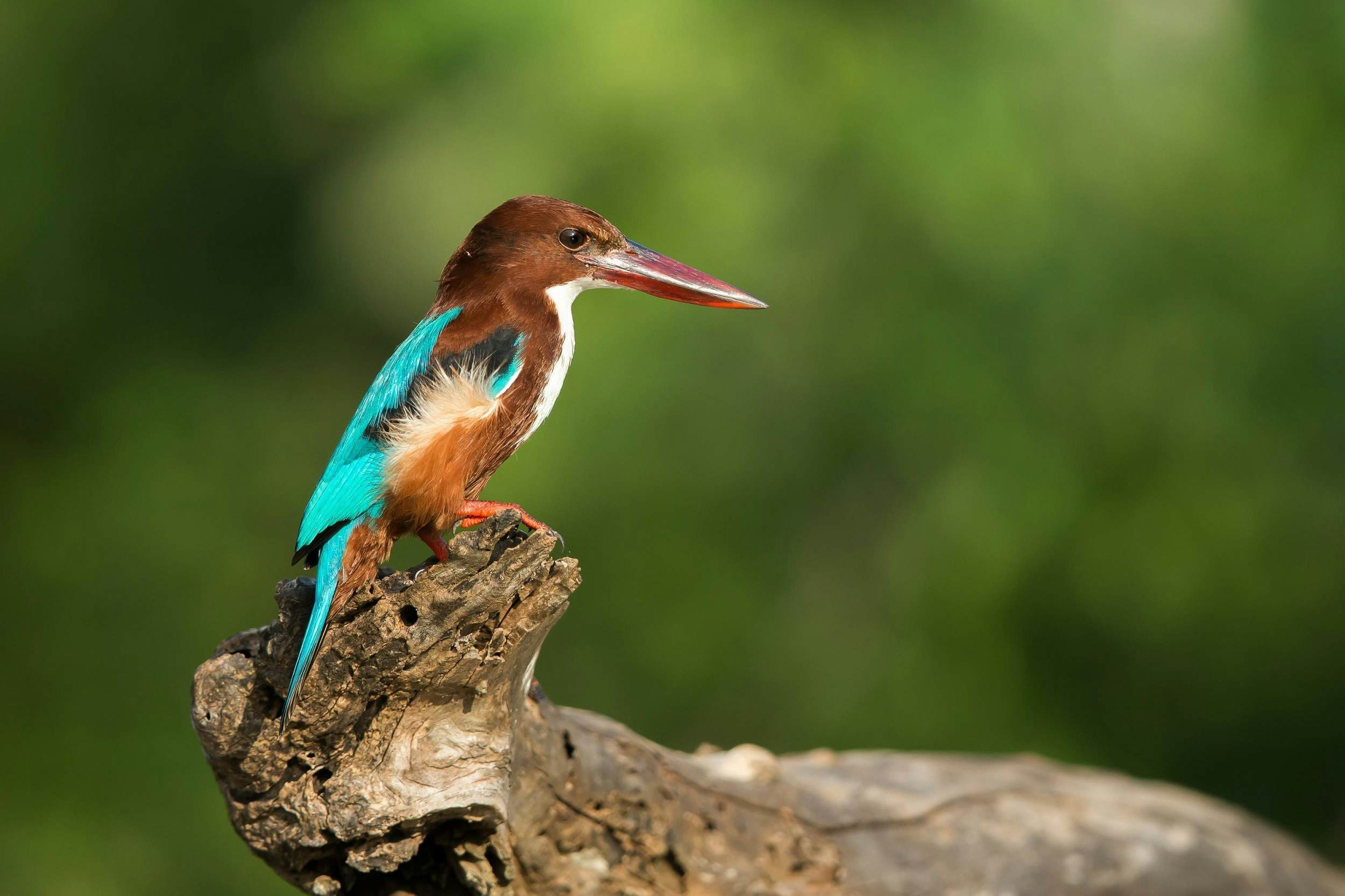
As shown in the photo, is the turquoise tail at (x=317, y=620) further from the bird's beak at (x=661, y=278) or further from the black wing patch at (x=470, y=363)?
the bird's beak at (x=661, y=278)

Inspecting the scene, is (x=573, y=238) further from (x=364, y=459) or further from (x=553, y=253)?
(x=364, y=459)

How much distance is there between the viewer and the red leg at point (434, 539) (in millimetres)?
2395

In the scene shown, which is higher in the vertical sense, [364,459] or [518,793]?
[364,459]

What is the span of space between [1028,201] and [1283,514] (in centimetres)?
169

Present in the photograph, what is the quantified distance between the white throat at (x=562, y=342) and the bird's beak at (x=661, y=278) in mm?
40

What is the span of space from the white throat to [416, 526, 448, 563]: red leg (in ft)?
0.81

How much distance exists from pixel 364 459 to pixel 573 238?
656mm

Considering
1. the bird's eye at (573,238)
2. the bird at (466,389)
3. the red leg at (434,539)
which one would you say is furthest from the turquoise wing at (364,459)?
the bird's eye at (573,238)

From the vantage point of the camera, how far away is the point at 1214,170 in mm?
5359

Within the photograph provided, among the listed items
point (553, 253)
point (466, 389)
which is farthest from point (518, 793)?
Answer: point (553, 253)

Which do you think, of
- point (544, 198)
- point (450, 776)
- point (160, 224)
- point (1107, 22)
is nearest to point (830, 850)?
point (450, 776)

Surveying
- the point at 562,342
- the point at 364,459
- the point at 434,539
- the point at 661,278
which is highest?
the point at 661,278

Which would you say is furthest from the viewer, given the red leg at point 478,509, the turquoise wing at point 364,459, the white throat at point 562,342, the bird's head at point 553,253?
the bird's head at point 553,253

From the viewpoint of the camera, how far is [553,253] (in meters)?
2.63
